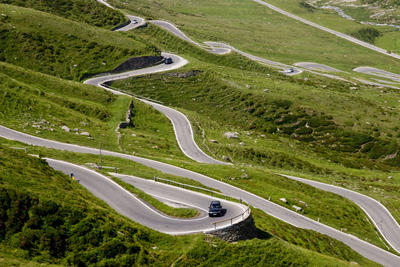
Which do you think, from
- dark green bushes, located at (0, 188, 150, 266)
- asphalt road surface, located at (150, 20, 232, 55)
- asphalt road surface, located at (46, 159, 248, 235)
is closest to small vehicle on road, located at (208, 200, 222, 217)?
asphalt road surface, located at (46, 159, 248, 235)

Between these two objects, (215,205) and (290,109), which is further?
(290,109)

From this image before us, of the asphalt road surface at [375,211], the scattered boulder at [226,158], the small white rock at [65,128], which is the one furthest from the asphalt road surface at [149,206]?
the asphalt road surface at [375,211]

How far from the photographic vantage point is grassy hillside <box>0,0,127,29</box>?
138375 millimetres

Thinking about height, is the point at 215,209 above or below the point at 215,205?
below

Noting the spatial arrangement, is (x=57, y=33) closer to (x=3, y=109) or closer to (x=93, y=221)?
(x=3, y=109)

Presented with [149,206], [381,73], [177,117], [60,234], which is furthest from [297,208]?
[381,73]

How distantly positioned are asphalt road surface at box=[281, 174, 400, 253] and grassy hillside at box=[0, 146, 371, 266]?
104 ft

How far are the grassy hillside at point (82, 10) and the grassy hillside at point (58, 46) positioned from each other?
16225 millimetres

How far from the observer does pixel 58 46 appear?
373ft

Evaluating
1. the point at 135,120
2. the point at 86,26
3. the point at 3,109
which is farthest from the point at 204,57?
the point at 3,109

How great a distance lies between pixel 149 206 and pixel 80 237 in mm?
11822

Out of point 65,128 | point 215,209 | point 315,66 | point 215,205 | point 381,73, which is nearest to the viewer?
point 215,209

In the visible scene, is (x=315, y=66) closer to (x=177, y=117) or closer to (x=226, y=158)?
(x=177, y=117)

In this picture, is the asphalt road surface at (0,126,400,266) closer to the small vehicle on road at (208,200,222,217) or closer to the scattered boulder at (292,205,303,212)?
the scattered boulder at (292,205,303,212)
